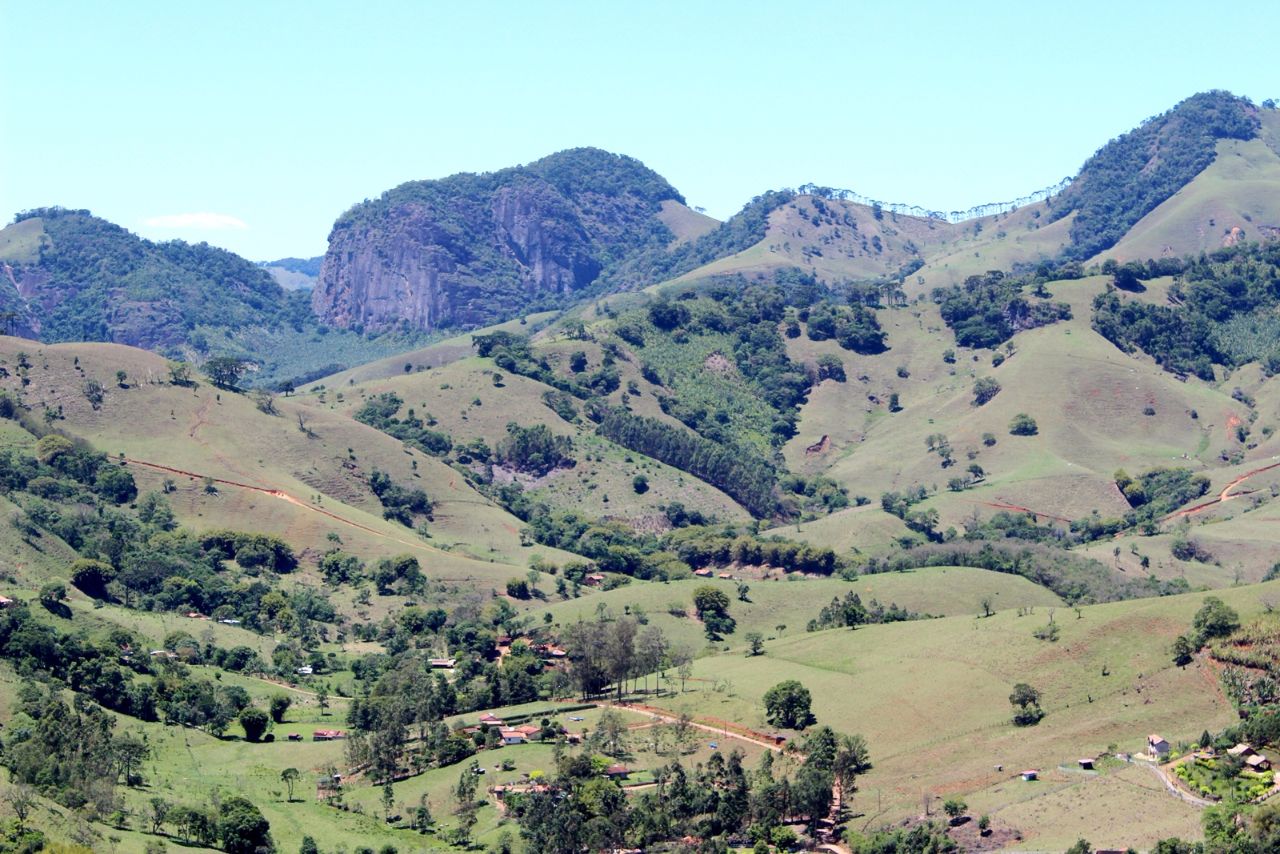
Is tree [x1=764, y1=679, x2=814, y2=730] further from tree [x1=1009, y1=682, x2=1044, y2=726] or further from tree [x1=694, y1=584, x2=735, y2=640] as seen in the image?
tree [x1=694, y1=584, x2=735, y2=640]

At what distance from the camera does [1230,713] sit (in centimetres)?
10500

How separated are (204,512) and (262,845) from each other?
9168 centimetres

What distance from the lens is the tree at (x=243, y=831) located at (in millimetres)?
96812

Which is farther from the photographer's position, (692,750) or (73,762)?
(692,750)

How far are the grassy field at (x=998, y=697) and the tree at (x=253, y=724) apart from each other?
99.7 ft

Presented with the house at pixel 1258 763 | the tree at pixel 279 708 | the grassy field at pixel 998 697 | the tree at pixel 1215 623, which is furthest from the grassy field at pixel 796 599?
the house at pixel 1258 763

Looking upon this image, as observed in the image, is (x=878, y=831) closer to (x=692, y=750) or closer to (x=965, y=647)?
(x=692, y=750)

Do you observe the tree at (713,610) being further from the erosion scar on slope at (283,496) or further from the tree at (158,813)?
the tree at (158,813)

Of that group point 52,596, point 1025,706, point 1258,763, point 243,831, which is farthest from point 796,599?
point 243,831

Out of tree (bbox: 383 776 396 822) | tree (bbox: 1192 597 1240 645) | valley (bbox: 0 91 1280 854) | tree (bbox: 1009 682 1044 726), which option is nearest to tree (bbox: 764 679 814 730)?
valley (bbox: 0 91 1280 854)

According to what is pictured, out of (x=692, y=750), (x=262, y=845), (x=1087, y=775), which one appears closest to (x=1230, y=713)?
(x=1087, y=775)

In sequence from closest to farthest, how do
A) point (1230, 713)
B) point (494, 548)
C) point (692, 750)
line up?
point (1230, 713) < point (692, 750) < point (494, 548)

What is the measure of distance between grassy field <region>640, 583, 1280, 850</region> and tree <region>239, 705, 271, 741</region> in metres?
30.4

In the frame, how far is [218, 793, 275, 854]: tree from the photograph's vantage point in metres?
96.8
